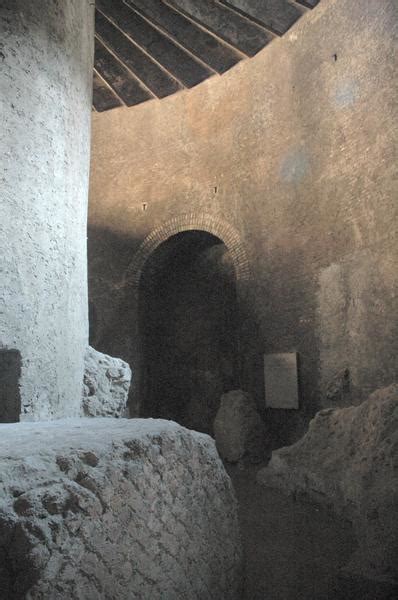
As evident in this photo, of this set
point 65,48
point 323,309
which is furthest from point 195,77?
point 65,48

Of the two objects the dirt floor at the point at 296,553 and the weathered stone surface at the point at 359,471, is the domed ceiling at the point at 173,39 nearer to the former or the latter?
the weathered stone surface at the point at 359,471

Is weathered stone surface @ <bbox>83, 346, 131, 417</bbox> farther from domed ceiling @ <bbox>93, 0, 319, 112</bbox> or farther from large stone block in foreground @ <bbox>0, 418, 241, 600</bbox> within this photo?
domed ceiling @ <bbox>93, 0, 319, 112</bbox>

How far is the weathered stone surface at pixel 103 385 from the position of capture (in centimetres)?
335

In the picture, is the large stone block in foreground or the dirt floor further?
the dirt floor

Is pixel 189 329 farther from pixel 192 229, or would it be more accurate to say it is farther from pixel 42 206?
pixel 42 206

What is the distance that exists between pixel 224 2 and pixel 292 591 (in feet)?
22.4

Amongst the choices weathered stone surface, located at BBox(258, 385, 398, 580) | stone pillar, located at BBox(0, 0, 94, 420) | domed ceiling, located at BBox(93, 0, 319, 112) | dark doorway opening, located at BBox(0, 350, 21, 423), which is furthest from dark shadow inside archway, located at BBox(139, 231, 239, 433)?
dark doorway opening, located at BBox(0, 350, 21, 423)

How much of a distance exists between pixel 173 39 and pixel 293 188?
9.32ft

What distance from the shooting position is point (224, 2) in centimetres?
676

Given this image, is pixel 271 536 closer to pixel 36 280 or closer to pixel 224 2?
pixel 36 280

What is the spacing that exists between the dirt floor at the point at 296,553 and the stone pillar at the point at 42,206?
1.42m

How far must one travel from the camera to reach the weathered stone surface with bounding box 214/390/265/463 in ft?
22.7

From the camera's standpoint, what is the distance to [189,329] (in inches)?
377

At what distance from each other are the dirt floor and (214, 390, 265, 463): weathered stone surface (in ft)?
6.98
